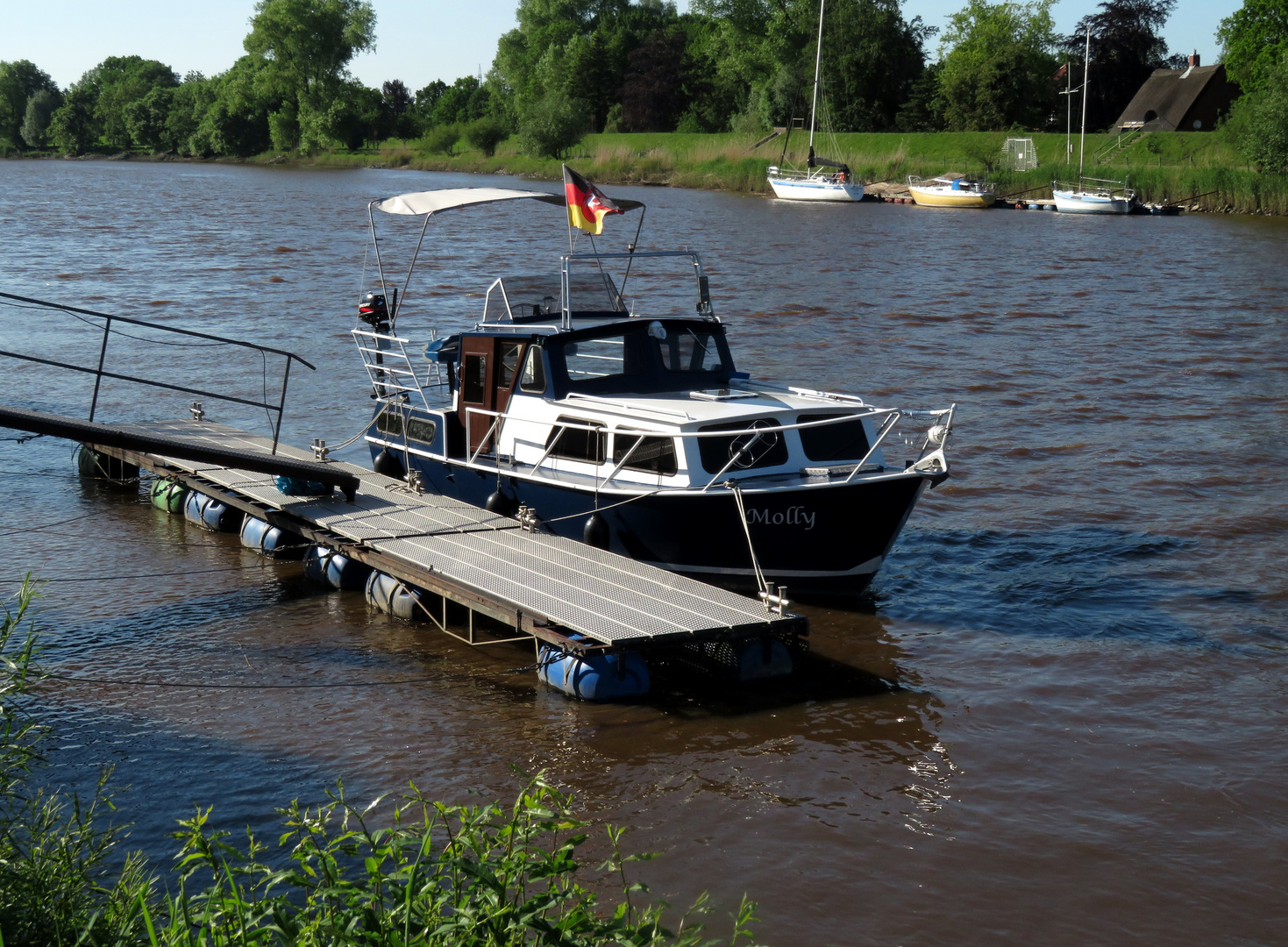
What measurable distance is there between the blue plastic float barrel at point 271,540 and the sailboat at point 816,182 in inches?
2413

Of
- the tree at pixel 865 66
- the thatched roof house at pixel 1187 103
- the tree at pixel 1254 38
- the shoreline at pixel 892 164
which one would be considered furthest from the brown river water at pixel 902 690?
the tree at pixel 865 66

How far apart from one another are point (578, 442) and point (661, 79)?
9386 cm

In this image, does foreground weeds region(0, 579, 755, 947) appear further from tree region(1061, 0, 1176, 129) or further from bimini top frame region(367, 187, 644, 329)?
tree region(1061, 0, 1176, 129)

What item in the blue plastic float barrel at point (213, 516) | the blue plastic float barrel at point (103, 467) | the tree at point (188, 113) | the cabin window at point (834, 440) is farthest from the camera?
the tree at point (188, 113)

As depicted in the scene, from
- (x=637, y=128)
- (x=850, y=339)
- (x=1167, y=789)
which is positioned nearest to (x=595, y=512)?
(x=1167, y=789)

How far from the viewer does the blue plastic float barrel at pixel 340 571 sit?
13.3 metres

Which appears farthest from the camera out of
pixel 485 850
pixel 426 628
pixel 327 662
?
pixel 426 628

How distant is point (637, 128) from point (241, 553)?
9153 centimetres

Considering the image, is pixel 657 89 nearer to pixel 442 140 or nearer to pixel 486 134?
pixel 486 134

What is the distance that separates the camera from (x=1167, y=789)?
30.6ft

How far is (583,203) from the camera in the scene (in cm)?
1396

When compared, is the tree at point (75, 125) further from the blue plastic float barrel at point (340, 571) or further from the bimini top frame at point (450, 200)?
the blue plastic float barrel at point (340, 571)

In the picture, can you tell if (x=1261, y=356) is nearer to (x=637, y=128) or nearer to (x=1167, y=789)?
(x=1167, y=789)

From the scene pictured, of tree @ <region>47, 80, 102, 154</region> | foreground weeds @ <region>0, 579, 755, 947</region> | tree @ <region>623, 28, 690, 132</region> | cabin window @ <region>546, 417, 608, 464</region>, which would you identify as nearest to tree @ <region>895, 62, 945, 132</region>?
tree @ <region>623, 28, 690, 132</region>
